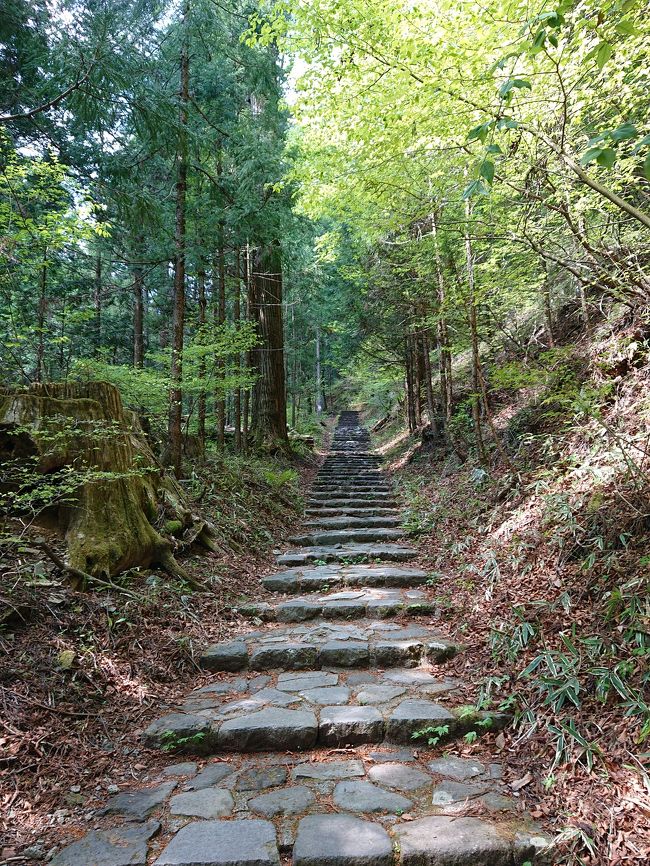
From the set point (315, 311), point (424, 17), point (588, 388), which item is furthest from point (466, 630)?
point (315, 311)

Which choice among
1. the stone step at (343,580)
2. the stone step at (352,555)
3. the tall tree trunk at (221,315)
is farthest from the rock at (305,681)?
the tall tree trunk at (221,315)

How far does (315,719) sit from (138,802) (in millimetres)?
1056

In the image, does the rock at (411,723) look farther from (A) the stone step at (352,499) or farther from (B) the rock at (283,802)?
(A) the stone step at (352,499)

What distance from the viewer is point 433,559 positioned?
6016 mm

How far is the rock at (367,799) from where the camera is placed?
236 centimetres

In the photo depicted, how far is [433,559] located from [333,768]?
3.55 metres

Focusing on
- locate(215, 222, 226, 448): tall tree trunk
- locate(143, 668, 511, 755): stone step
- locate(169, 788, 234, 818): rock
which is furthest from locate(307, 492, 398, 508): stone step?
Result: locate(169, 788, 234, 818): rock

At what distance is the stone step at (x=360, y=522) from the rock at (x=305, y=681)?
14.0ft

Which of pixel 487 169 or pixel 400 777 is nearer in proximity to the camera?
pixel 487 169

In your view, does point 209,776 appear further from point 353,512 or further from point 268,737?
point 353,512

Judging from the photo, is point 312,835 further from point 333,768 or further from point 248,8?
point 248,8

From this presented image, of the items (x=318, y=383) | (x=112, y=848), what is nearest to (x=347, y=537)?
(x=112, y=848)

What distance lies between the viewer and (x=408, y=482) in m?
10.2

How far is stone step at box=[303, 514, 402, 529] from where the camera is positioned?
314 inches
